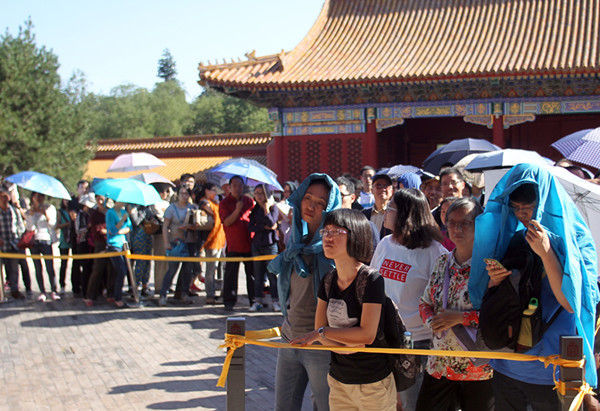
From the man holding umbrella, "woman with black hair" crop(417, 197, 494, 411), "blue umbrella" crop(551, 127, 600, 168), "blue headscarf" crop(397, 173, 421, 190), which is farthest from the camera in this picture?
the man holding umbrella

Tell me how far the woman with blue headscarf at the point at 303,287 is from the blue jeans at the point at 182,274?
5743mm

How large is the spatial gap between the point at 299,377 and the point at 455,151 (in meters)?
6.81

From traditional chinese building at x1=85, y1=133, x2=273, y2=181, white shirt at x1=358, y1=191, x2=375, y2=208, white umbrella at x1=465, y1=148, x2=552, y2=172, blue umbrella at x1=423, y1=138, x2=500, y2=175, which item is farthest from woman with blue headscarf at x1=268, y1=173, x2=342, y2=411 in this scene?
traditional chinese building at x1=85, y1=133, x2=273, y2=181

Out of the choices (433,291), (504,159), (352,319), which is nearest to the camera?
(352,319)

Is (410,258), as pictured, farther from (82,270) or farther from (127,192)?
(82,270)

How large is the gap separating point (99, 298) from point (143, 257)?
132 centimetres

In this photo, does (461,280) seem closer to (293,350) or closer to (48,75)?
(293,350)

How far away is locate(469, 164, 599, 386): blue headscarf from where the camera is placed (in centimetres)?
267

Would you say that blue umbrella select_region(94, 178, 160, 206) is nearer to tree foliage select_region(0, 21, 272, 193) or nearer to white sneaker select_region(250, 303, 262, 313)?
white sneaker select_region(250, 303, 262, 313)

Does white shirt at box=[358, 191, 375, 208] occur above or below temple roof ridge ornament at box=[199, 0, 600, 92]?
below

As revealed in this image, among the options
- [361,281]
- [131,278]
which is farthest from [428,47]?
[361,281]

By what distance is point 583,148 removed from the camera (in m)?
6.80

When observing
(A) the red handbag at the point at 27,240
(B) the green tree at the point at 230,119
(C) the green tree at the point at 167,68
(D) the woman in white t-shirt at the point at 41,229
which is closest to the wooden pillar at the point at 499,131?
(D) the woman in white t-shirt at the point at 41,229

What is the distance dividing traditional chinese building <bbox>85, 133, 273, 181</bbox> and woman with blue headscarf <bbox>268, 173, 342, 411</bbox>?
19973mm
